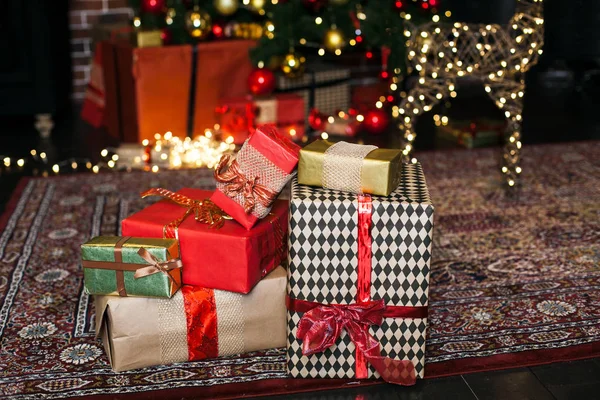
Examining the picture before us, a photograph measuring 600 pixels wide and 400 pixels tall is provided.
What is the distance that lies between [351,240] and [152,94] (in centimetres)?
213

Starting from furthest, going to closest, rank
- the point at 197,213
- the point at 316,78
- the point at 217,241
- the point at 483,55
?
the point at 316,78 → the point at 483,55 → the point at 197,213 → the point at 217,241

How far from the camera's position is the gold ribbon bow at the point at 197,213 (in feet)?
6.01

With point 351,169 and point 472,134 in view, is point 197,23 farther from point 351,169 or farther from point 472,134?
point 351,169

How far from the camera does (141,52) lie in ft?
11.3

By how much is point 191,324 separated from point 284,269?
0.90ft

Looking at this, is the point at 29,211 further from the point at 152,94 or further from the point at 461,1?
the point at 461,1

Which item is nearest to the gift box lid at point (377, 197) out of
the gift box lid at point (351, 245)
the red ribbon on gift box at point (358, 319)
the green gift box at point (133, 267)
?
the gift box lid at point (351, 245)

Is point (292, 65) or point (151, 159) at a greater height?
point (292, 65)

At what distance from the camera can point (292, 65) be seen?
144 inches

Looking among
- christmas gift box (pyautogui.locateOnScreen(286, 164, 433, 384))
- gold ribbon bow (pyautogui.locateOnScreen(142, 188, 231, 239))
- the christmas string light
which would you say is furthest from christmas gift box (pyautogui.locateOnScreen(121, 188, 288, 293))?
the christmas string light

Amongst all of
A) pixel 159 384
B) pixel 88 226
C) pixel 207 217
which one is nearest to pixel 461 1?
pixel 88 226

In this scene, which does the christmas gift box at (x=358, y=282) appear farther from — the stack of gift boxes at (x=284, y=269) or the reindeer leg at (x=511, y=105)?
the reindeer leg at (x=511, y=105)

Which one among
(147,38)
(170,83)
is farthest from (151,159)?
(147,38)

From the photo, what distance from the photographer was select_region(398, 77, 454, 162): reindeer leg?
9.03ft
